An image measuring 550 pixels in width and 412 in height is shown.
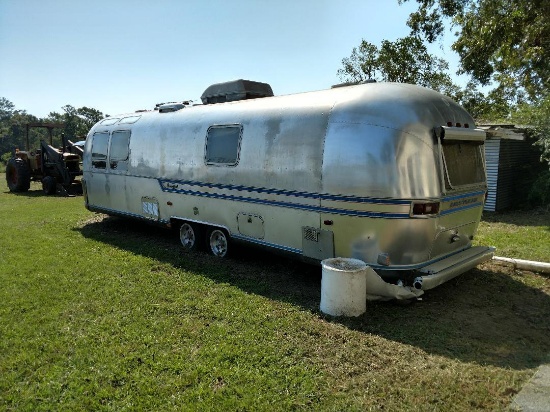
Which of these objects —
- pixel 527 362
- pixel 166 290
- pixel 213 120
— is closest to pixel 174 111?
pixel 213 120

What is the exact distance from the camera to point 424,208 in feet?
17.3

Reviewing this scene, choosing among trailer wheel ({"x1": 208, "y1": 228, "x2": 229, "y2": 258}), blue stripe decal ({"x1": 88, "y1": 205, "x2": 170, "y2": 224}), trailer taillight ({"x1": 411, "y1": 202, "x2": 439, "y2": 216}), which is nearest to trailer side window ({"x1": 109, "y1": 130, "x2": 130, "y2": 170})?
blue stripe decal ({"x1": 88, "y1": 205, "x2": 170, "y2": 224})

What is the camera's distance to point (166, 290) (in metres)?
6.11

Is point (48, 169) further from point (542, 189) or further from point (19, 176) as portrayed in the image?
point (542, 189)

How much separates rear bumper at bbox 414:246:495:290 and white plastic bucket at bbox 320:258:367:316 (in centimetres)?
74

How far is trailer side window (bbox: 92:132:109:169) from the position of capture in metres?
10.0

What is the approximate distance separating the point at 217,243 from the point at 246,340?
3502 millimetres

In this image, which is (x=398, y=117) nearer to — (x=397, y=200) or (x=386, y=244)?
(x=397, y=200)

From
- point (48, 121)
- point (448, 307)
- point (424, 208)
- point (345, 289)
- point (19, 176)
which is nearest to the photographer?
point (345, 289)

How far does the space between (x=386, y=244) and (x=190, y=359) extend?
2749 millimetres

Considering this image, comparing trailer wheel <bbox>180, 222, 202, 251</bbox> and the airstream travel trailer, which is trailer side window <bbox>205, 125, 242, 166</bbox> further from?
trailer wheel <bbox>180, 222, 202, 251</bbox>

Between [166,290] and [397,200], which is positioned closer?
[397,200]

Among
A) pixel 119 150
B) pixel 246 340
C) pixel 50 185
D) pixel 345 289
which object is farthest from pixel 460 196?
pixel 50 185

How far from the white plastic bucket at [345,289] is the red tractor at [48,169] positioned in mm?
15315
